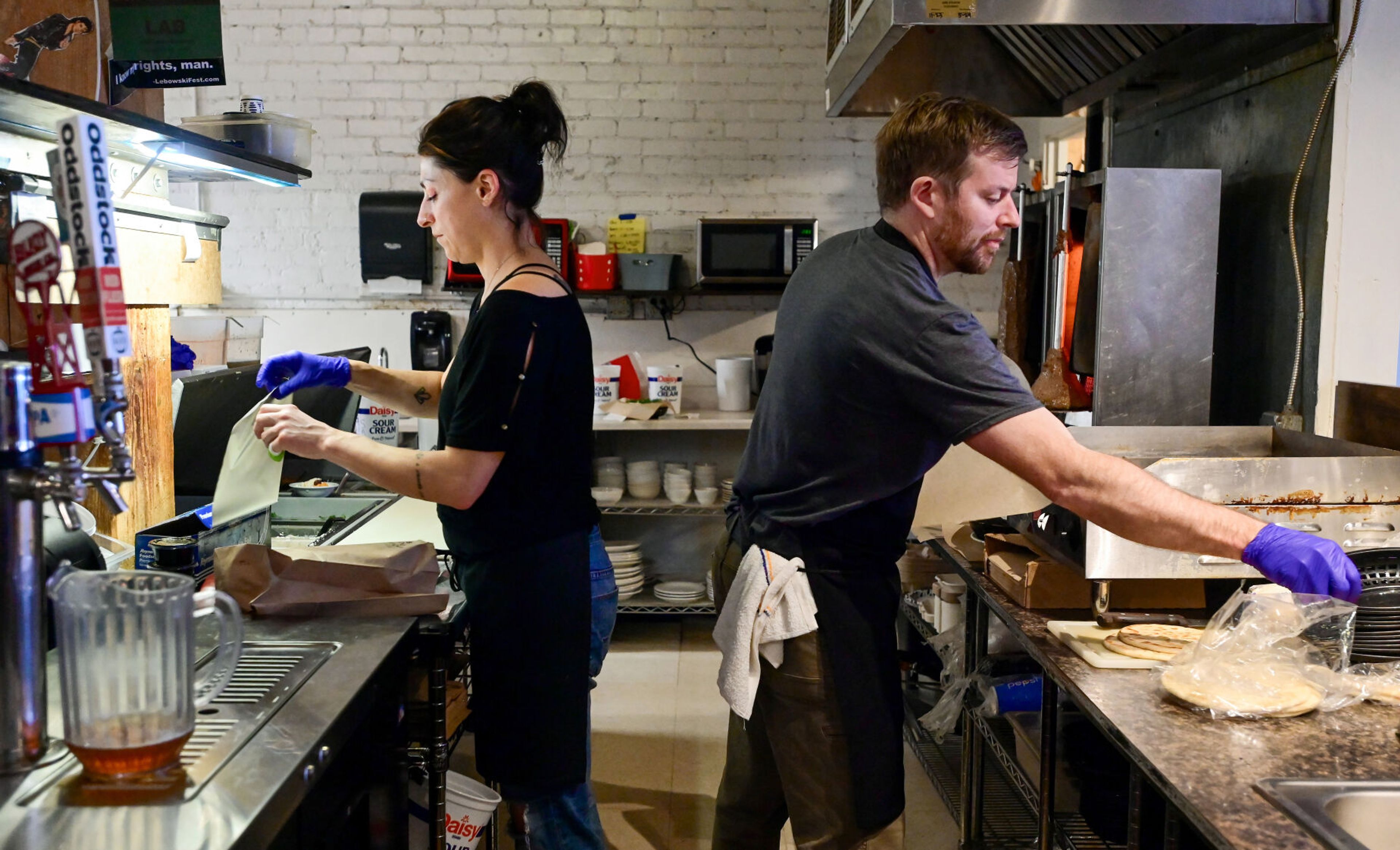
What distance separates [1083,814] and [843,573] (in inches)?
30.4

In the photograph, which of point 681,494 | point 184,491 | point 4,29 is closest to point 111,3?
point 4,29

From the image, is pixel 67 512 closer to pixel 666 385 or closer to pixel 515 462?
pixel 515 462

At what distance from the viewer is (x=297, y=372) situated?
7.59 feet

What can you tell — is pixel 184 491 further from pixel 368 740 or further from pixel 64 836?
pixel 64 836

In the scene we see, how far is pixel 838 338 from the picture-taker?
1.88m

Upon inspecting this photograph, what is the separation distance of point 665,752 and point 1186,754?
8.09ft

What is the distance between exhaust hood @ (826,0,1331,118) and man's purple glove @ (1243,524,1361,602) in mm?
1337

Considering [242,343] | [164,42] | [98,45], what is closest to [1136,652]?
[164,42]

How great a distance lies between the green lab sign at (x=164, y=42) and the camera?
208 cm

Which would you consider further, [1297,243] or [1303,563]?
[1297,243]

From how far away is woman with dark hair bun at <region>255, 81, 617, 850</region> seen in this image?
196 centimetres

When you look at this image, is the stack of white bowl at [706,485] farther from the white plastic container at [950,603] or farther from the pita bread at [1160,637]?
the pita bread at [1160,637]

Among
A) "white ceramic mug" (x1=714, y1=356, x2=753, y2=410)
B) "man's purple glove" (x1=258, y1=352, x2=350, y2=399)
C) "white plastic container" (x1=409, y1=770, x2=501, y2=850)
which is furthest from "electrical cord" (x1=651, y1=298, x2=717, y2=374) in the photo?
"white plastic container" (x1=409, y1=770, x2=501, y2=850)

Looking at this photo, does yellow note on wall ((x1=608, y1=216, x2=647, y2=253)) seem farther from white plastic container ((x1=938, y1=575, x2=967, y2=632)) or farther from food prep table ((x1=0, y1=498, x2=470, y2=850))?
food prep table ((x1=0, y1=498, x2=470, y2=850))
